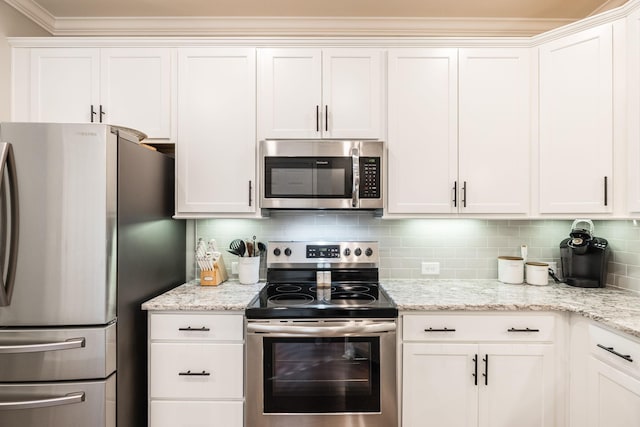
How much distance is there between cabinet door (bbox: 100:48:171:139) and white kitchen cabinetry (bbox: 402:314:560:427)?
2.11 m

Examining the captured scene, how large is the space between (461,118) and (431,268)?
1.07 meters

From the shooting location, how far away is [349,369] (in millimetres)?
1740

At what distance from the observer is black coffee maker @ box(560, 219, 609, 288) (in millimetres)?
2104

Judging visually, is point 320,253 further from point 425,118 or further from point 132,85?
point 132,85

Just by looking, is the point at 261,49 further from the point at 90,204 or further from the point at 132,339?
the point at 132,339

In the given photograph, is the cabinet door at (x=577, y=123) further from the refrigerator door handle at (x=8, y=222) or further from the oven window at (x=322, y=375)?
the refrigerator door handle at (x=8, y=222)

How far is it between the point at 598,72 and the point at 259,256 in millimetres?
2390

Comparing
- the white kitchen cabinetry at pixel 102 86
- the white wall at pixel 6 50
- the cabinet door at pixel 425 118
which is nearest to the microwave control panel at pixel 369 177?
the cabinet door at pixel 425 118

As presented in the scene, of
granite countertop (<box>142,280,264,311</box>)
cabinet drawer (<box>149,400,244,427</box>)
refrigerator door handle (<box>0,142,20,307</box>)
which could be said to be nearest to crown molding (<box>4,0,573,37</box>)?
refrigerator door handle (<box>0,142,20,307</box>)

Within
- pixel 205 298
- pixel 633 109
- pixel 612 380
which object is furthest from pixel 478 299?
pixel 205 298

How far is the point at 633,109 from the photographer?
1.81m

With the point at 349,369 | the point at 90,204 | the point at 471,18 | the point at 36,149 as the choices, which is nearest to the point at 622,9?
the point at 471,18

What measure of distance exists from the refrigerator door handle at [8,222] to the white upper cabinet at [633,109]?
3142 millimetres

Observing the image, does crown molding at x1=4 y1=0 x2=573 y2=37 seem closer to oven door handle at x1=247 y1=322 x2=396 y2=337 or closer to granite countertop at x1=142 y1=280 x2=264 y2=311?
granite countertop at x1=142 y1=280 x2=264 y2=311
